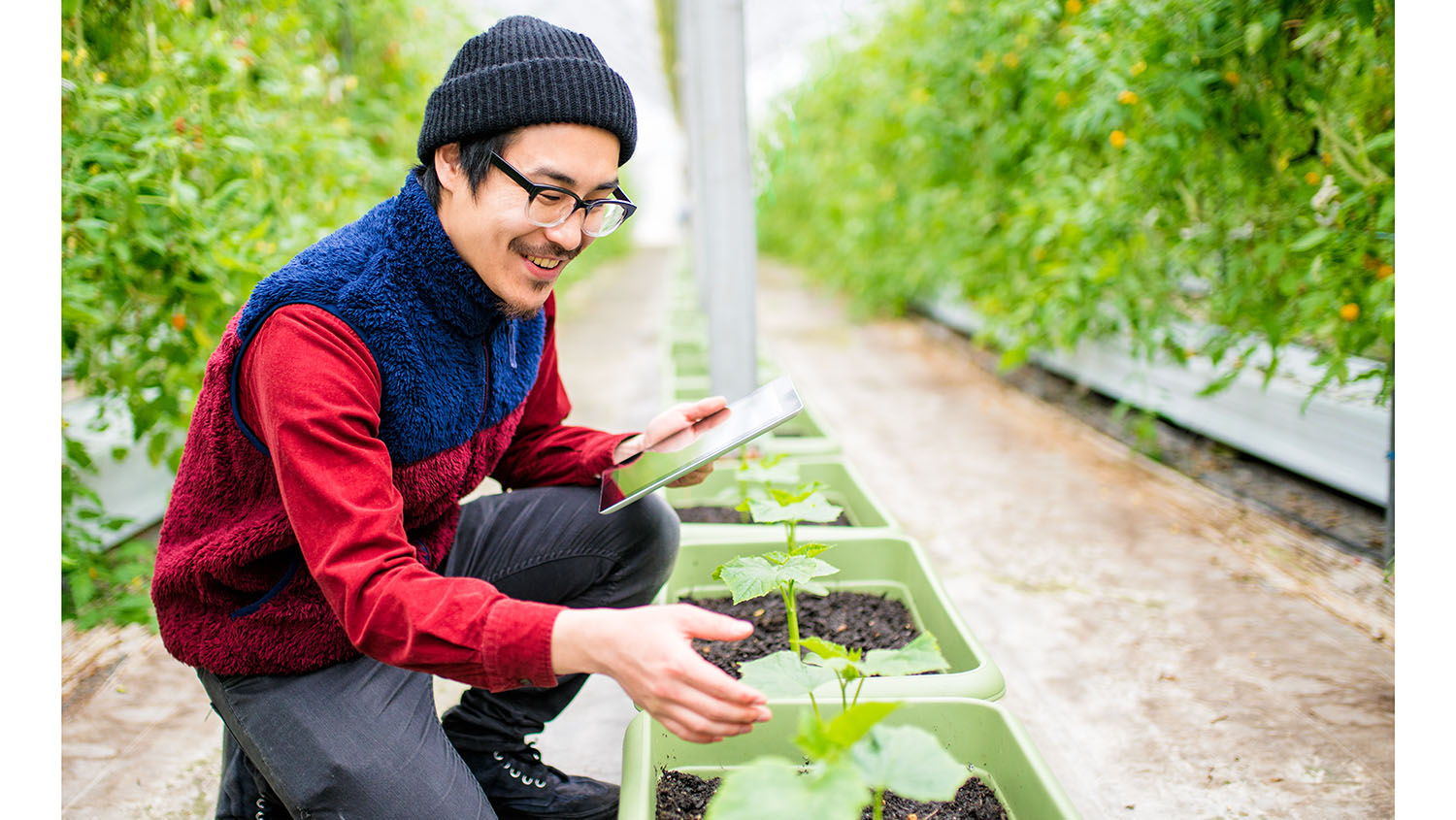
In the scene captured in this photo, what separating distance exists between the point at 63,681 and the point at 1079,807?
6.01 ft

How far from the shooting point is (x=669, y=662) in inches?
31.0

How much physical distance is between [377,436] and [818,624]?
839mm

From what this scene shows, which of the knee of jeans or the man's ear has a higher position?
the man's ear

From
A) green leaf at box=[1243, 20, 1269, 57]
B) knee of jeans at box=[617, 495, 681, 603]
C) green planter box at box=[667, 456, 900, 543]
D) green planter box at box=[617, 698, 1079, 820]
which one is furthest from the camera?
green leaf at box=[1243, 20, 1269, 57]

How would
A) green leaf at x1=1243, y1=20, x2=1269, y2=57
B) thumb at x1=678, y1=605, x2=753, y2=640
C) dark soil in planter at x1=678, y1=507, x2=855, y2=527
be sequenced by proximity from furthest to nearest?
dark soil in planter at x1=678, y1=507, x2=855, y2=527 < green leaf at x1=1243, y1=20, x2=1269, y2=57 < thumb at x1=678, y1=605, x2=753, y2=640

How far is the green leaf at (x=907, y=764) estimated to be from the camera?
0.72 meters

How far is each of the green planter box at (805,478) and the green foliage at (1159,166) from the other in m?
0.88

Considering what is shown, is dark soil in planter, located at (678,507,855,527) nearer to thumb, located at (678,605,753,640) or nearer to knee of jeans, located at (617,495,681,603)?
knee of jeans, located at (617,495,681,603)

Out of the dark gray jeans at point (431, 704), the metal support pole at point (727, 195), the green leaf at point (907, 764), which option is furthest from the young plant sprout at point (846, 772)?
the metal support pole at point (727, 195)

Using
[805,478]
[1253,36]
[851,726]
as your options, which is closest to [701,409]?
[851,726]

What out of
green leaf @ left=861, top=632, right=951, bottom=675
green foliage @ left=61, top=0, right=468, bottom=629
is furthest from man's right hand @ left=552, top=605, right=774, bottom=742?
green foliage @ left=61, top=0, right=468, bottom=629

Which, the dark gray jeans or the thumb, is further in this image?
the dark gray jeans

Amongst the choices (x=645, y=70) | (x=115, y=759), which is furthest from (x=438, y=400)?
(x=645, y=70)

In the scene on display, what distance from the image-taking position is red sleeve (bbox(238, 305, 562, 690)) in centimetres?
84
